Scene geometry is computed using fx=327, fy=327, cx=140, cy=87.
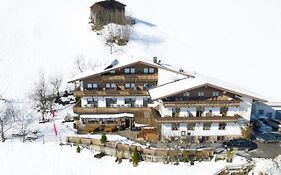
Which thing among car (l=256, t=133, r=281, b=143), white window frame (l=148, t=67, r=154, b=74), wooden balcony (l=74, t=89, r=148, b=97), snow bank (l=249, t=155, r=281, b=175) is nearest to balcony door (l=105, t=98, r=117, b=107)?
wooden balcony (l=74, t=89, r=148, b=97)

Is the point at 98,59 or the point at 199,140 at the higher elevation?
the point at 98,59

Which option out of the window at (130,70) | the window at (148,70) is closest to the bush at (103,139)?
the window at (130,70)

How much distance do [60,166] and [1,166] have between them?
7.31 metres

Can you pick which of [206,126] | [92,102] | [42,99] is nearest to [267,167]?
[206,126]

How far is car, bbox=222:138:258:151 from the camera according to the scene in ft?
130

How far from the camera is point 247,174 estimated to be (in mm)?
36000

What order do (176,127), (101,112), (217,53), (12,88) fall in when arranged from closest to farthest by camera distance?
(176,127), (101,112), (12,88), (217,53)

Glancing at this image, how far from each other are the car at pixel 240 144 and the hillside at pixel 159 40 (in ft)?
74.1

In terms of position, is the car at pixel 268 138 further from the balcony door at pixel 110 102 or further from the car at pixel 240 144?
the balcony door at pixel 110 102

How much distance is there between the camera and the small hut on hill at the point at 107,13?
7738cm

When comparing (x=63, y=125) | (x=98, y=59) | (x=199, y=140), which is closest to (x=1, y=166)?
(x=63, y=125)

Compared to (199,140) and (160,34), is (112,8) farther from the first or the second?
(199,140)

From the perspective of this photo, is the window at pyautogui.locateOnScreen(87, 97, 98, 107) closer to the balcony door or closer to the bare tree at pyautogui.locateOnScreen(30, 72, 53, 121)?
the balcony door

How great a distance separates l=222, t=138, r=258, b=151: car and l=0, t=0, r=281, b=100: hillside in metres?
22.6
